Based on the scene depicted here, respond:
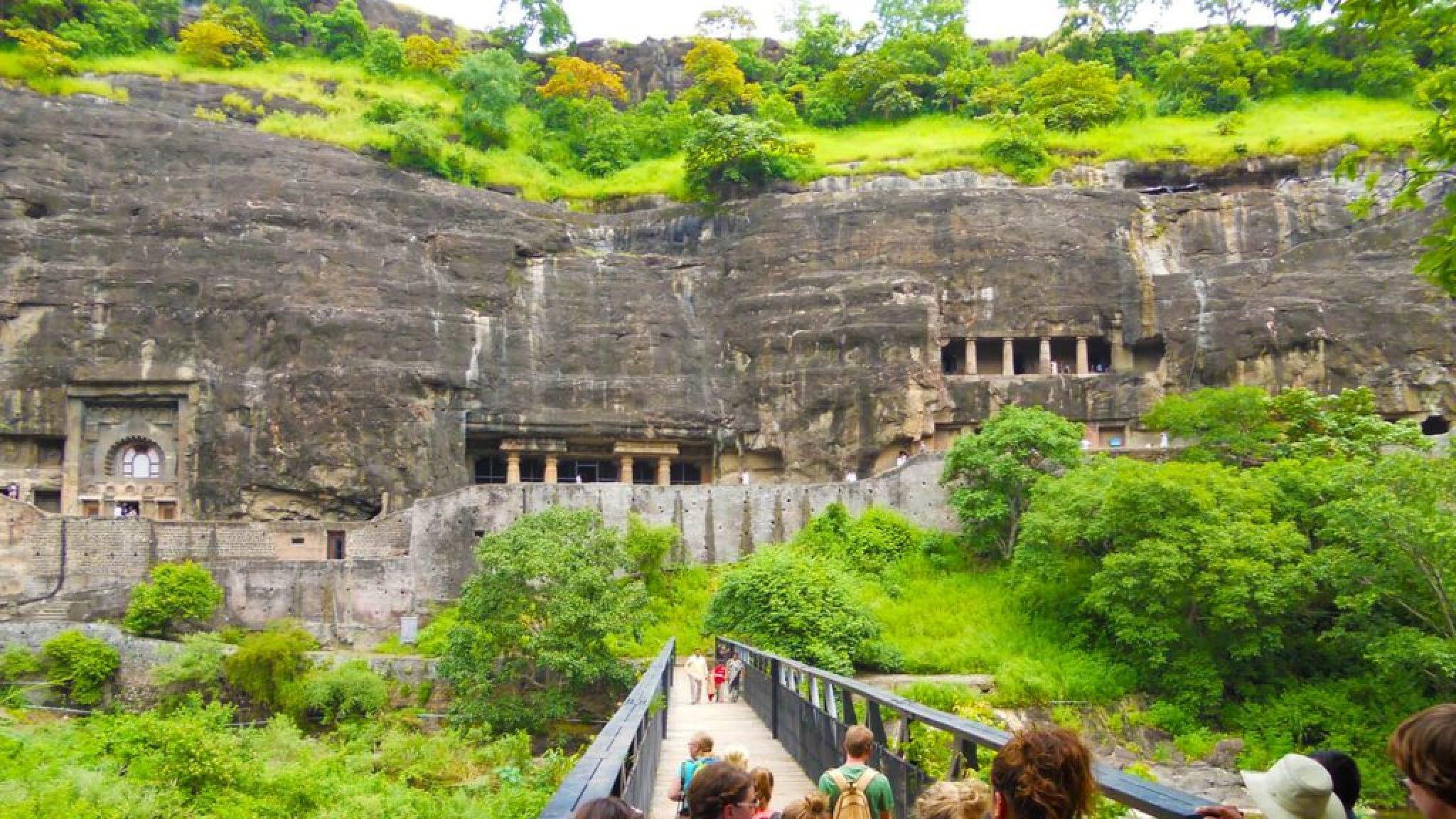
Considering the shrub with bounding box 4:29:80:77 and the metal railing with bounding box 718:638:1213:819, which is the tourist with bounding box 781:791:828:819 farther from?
the shrub with bounding box 4:29:80:77

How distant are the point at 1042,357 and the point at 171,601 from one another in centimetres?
2637

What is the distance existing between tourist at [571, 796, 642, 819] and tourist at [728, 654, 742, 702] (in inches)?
591

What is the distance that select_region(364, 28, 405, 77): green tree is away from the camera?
181ft

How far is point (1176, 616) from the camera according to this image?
999 inches

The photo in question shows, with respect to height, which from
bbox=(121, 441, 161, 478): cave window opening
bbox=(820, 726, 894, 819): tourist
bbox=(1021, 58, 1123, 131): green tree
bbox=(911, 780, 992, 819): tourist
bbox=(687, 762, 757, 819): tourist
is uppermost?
bbox=(1021, 58, 1123, 131): green tree

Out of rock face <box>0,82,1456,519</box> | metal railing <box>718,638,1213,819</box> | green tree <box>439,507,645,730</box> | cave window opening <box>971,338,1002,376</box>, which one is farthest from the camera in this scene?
cave window opening <box>971,338,1002,376</box>

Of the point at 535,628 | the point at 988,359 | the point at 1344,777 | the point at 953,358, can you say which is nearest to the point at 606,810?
the point at 1344,777

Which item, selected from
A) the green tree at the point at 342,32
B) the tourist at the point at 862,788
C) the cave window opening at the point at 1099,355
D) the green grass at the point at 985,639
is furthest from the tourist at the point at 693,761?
the green tree at the point at 342,32

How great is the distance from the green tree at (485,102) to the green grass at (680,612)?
2684 cm

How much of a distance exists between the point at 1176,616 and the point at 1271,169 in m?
24.9

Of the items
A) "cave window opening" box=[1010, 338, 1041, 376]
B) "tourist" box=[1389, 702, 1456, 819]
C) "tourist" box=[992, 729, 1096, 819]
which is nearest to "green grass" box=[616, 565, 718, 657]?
"cave window opening" box=[1010, 338, 1041, 376]

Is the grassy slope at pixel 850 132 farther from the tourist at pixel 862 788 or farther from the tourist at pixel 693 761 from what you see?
the tourist at pixel 862 788

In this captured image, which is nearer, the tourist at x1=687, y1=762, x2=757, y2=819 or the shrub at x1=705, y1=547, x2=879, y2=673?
the tourist at x1=687, y1=762, x2=757, y2=819

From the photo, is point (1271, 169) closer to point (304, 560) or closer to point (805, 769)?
point (304, 560)
